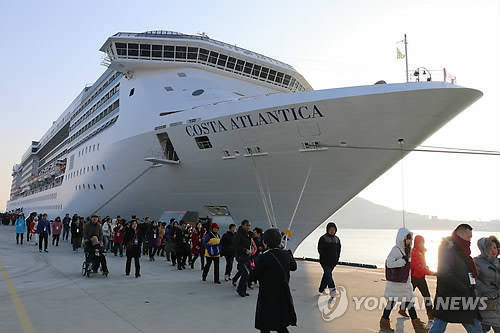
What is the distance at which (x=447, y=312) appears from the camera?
12.7 feet

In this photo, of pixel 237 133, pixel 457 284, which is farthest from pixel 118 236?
pixel 457 284

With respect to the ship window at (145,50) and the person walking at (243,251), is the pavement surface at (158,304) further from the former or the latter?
the ship window at (145,50)

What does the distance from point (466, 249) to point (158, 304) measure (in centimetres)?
477

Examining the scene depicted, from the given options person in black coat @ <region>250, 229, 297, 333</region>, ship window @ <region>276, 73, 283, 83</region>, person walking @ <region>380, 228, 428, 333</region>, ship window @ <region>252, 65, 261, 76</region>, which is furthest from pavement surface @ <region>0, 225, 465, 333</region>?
ship window @ <region>276, 73, 283, 83</region>

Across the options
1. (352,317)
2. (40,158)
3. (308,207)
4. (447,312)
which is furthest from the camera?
(40,158)

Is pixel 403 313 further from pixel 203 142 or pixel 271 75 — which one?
pixel 271 75

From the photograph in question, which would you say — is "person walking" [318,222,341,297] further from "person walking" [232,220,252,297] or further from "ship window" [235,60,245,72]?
"ship window" [235,60,245,72]

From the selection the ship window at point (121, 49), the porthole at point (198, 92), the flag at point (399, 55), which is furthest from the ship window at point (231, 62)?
the flag at point (399, 55)

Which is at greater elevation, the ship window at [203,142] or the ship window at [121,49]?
the ship window at [121,49]

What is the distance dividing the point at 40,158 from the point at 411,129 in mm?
55223

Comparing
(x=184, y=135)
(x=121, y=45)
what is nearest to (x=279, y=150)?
(x=184, y=135)

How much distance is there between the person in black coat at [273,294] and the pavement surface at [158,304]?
5.51ft

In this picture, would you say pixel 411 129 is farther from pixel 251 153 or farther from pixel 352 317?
pixel 352 317

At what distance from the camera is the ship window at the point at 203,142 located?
14.9 metres
